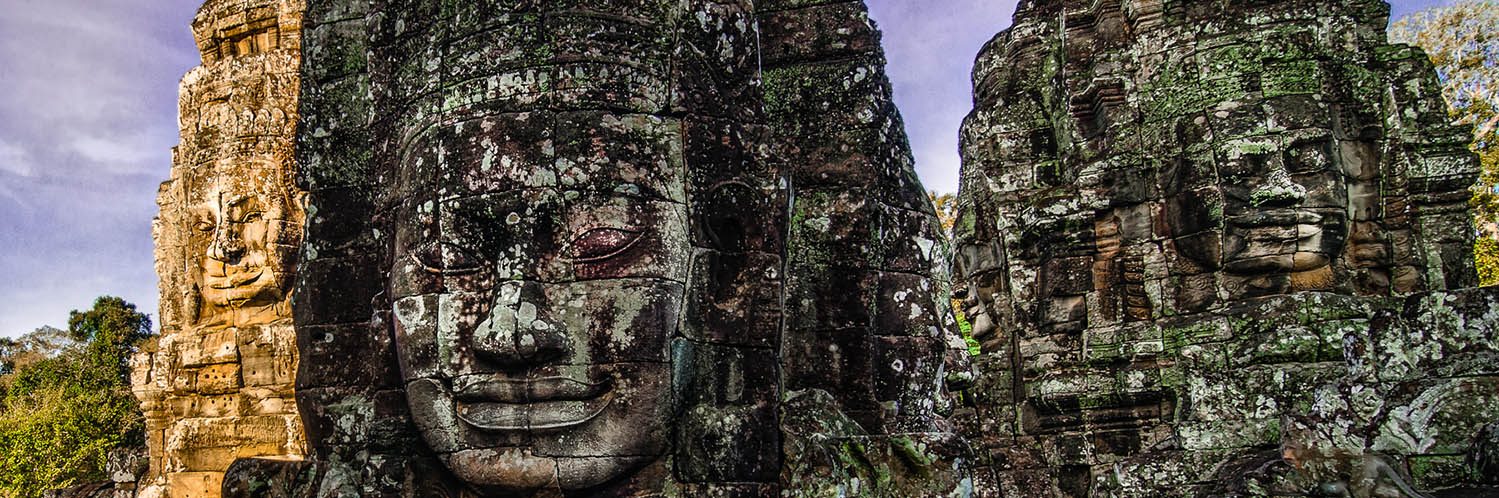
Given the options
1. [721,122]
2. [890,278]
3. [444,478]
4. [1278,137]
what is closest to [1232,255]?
[1278,137]

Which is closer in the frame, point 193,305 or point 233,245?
point 233,245

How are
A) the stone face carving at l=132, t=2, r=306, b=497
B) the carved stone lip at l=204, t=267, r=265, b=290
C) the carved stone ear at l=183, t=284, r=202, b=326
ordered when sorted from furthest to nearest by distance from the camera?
1. the carved stone ear at l=183, t=284, r=202, b=326
2. the carved stone lip at l=204, t=267, r=265, b=290
3. the stone face carving at l=132, t=2, r=306, b=497

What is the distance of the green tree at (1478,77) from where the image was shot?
1838 cm

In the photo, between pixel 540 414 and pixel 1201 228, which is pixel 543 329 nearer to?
pixel 540 414

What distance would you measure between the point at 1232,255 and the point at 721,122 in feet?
24.8

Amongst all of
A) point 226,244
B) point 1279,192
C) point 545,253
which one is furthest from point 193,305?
point 1279,192

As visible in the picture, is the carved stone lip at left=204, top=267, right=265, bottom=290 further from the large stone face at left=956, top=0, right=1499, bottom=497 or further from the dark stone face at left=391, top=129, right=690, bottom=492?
the large stone face at left=956, top=0, right=1499, bottom=497

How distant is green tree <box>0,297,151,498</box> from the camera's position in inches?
792

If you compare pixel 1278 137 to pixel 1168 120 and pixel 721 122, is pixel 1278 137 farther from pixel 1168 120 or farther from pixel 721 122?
pixel 721 122

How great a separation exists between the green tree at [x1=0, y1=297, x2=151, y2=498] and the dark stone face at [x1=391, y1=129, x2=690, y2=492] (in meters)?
16.2

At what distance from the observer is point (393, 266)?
13.2 feet

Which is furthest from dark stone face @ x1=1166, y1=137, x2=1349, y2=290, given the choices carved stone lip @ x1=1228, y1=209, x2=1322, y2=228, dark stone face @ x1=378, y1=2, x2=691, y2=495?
dark stone face @ x1=378, y1=2, x2=691, y2=495

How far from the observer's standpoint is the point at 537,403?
3.66m

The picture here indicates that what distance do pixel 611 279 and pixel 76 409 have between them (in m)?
26.6
